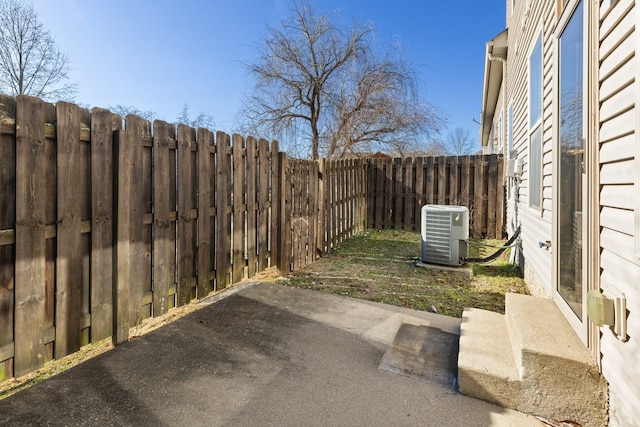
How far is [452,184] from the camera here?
7938 millimetres

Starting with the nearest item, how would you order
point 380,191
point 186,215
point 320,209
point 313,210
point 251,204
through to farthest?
point 186,215, point 251,204, point 313,210, point 320,209, point 380,191

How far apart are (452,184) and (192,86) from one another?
11881 mm

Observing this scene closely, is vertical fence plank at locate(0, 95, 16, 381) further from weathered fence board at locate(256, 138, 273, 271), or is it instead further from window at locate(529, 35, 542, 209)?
window at locate(529, 35, 542, 209)

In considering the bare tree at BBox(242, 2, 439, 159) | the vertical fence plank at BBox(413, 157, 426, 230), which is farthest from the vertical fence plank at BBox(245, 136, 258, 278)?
the bare tree at BBox(242, 2, 439, 159)

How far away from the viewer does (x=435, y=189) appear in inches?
320

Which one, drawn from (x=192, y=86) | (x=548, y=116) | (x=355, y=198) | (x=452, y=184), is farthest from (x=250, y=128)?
(x=548, y=116)

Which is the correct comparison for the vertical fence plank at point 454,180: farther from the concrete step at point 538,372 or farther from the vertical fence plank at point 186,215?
the vertical fence plank at point 186,215

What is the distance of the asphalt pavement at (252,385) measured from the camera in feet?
5.80

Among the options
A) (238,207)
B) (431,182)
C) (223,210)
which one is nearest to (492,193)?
(431,182)

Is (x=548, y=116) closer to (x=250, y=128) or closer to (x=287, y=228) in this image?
(x=287, y=228)

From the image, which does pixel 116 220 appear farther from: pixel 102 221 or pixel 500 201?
pixel 500 201

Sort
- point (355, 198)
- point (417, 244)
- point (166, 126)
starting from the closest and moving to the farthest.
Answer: point (166, 126) < point (417, 244) < point (355, 198)

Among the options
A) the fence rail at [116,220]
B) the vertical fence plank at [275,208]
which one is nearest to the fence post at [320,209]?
the fence rail at [116,220]

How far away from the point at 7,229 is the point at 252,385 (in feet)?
5.63
